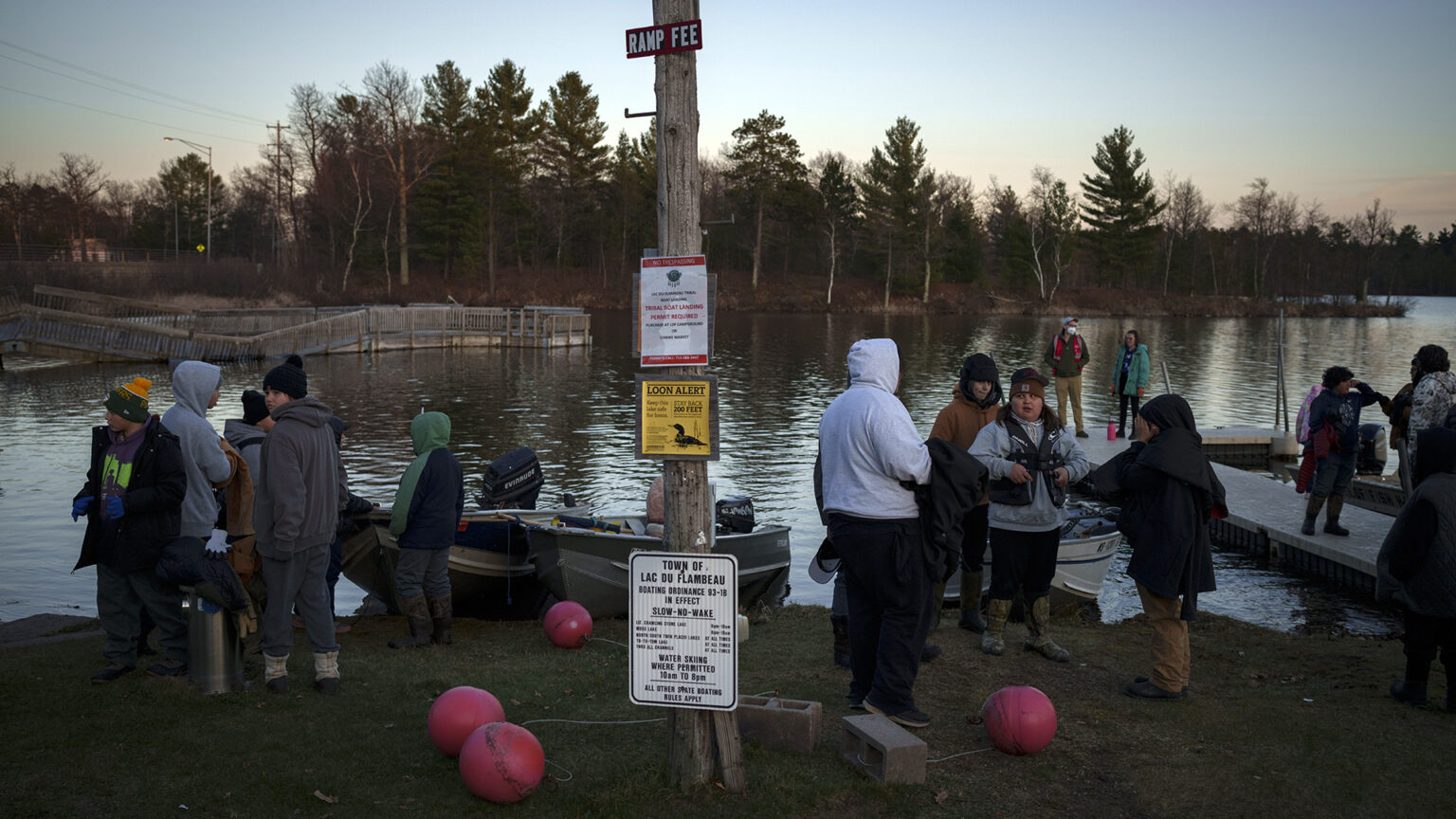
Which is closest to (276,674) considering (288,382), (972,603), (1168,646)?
(288,382)

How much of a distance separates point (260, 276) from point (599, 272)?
31014 millimetres

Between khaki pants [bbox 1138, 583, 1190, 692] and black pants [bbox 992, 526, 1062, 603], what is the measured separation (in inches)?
38.4

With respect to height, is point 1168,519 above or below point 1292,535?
above

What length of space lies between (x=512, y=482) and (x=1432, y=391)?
9.90m

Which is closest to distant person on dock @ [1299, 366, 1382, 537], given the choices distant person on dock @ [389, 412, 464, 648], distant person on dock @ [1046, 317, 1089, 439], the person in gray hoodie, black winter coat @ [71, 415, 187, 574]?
distant person on dock @ [1046, 317, 1089, 439]

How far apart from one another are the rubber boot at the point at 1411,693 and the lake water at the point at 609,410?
4.53 metres

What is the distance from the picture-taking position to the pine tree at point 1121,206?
8631 cm

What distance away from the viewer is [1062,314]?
274 ft

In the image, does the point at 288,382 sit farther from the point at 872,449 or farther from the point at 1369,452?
the point at 1369,452

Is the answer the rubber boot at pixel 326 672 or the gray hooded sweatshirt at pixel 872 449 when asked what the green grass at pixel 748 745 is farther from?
the gray hooded sweatshirt at pixel 872 449

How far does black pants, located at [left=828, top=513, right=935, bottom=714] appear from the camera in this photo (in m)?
5.35

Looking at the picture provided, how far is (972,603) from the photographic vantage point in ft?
27.0

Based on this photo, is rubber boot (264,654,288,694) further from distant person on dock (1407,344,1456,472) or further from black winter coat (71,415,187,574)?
distant person on dock (1407,344,1456,472)

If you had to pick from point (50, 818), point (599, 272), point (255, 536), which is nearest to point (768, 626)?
point (255, 536)
